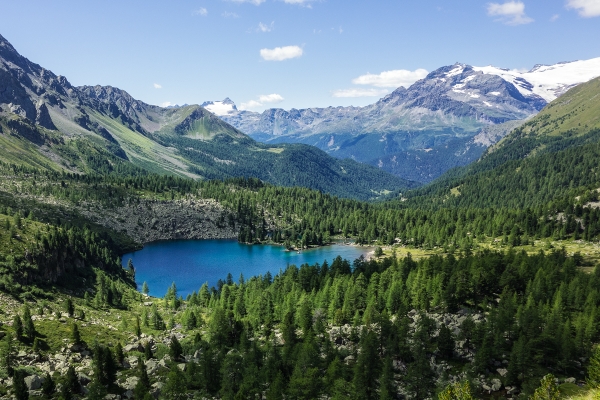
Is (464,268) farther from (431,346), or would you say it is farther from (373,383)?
(373,383)

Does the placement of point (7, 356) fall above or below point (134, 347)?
above

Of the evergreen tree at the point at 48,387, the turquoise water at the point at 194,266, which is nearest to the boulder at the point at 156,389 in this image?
the evergreen tree at the point at 48,387

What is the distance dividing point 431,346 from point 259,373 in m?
29.3

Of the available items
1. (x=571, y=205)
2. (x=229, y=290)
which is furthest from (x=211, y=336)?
(x=571, y=205)

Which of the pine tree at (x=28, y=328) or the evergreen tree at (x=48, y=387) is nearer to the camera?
the evergreen tree at (x=48, y=387)

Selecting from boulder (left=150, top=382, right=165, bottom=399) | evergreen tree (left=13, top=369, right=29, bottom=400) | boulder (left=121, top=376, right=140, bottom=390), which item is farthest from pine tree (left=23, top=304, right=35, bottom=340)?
boulder (left=150, top=382, right=165, bottom=399)

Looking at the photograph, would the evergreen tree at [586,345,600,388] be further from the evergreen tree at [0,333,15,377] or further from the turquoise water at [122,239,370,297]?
the turquoise water at [122,239,370,297]

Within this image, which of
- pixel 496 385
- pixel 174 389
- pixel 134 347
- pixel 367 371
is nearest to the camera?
pixel 174 389

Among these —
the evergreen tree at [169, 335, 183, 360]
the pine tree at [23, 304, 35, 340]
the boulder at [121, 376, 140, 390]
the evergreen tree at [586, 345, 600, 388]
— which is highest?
the evergreen tree at [586, 345, 600, 388]

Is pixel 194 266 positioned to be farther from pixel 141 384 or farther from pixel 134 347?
pixel 141 384

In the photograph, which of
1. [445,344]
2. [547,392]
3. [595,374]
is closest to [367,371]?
[445,344]

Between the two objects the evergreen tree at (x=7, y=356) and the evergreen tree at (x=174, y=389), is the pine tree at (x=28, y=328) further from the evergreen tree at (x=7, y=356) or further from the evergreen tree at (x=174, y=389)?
the evergreen tree at (x=174, y=389)

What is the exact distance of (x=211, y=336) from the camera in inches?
2859

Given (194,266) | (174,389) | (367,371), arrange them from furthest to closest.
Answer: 1. (194,266)
2. (367,371)
3. (174,389)
